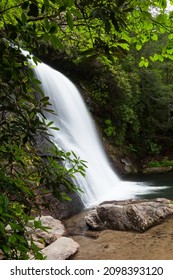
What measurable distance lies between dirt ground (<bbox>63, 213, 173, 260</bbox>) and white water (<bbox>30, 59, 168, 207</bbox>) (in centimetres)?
247

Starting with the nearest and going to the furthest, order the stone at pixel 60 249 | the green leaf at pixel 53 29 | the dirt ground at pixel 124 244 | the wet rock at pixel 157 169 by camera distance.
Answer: the green leaf at pixel 53 29 → the stone at pixel 60 249 → the dirt ground at pixel 124 244 → the wet rock at pixel 157 169

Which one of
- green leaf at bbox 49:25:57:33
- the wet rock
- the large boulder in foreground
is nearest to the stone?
the large boulder in foreground

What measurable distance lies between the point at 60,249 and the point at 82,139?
7460mm

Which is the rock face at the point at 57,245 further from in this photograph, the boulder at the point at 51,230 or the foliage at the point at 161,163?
the foliage at the point at 161,163

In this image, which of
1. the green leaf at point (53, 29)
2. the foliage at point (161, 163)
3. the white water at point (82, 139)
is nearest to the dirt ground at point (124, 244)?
the white water at point (82, 139)

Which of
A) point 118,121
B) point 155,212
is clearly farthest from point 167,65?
point 155,212

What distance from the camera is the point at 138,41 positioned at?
8.27ft

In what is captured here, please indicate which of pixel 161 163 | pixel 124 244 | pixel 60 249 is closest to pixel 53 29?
pixel 60 249

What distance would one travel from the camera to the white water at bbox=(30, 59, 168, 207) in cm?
908

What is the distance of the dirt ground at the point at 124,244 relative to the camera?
4398 mm

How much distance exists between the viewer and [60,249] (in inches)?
176

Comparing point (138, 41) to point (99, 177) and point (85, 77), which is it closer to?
point (99, 177)

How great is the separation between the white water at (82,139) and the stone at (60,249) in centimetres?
306

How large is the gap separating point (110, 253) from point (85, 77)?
1160 cm
